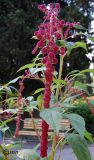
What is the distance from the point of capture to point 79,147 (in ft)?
3.66

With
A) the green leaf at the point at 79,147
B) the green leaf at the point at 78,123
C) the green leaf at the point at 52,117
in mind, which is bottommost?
the green leaf at the point at 79,147

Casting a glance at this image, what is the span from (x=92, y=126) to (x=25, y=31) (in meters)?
5.07

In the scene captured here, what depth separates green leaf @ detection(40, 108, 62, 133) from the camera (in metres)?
0.99

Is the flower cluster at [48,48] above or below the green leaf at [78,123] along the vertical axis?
above

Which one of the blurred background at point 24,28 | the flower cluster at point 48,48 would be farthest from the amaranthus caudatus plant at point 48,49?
the blurred background at point 24,28

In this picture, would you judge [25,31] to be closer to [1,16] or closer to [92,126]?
[1,16]

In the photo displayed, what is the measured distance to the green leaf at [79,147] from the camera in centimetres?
109

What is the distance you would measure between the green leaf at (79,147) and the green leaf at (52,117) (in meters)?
0.12

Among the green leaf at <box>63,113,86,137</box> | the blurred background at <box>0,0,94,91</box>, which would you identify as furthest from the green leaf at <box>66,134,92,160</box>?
the blurred background at <box>0,0,94,91</box>

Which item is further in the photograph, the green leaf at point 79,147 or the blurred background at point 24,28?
the blurred background at point 24,28

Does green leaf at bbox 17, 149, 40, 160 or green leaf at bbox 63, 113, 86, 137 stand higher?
green leaf at bbox 63, 113, 86, 137

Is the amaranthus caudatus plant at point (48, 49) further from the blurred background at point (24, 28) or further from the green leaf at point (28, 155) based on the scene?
the blurred background at point (24, 28)

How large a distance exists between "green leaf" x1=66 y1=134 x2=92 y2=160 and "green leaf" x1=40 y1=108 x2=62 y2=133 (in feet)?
0.40

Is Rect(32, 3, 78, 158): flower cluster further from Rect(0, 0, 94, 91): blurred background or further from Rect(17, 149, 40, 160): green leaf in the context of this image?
Rect(0, 0, 94, 91): blurred background
